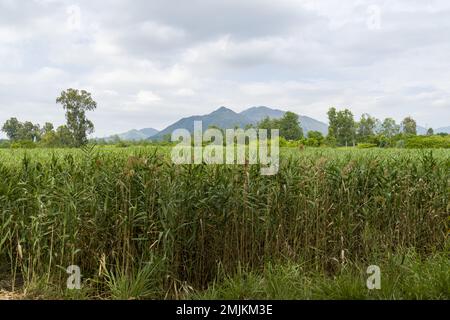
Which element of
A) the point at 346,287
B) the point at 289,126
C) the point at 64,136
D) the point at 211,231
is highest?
the point at 289,126

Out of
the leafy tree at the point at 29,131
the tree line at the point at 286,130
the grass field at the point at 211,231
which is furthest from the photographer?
the leafy tree at the point at 29,131

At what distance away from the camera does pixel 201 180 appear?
17.8 ft

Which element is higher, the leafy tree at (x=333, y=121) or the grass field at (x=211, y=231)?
the leafy tree at (x=333, y=121)

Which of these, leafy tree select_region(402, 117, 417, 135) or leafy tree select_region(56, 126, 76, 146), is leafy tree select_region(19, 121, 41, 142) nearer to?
leafy tree select_region(56, 126, 76, 146)

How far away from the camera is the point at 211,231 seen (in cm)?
537

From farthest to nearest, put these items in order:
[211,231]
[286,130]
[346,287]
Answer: [286,130], [211,231], [346,287]

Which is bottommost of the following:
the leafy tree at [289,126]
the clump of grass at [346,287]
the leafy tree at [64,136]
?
the clump of grass at [346,287]

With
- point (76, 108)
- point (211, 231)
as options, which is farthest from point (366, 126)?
point (211, 231)

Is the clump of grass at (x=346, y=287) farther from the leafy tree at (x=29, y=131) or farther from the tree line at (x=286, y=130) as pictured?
the leafy tree at (x=29, y=131)

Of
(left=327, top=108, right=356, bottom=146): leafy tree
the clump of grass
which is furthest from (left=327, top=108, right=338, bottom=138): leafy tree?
the clump of grass

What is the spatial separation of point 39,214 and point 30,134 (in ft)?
246

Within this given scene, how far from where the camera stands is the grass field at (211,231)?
14.4 feet

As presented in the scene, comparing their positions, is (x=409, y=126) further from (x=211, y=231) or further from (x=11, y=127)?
(x=211, y=231)

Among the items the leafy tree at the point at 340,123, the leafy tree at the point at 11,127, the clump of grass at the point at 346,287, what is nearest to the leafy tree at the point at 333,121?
the leafy tree at the point at 340,123
